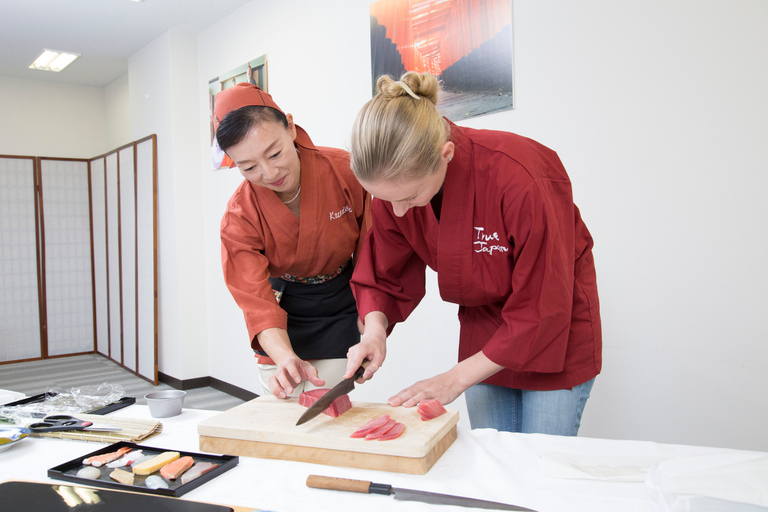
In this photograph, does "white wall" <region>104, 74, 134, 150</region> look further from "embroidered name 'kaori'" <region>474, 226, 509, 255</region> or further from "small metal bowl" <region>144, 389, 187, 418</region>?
"embroidered name 'kaori'" <region>474, 226, 509, 255</region>

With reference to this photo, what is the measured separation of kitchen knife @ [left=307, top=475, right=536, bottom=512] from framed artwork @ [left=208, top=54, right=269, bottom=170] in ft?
10.0

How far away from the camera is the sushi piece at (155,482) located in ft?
3.18

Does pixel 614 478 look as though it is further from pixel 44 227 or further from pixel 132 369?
pixel 44 227

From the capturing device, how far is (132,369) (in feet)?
16.6

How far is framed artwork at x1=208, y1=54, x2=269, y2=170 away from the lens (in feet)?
12.4

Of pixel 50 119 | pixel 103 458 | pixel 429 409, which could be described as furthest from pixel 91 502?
pixel 50 119

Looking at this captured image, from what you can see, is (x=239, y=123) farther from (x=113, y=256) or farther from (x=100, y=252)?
(x=100, y=252)

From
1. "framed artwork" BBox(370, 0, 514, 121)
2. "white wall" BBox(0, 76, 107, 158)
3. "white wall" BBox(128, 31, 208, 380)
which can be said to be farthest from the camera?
"white wall" BBox(0, 76, 107, 158)

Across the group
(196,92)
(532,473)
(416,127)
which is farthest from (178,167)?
(532,473)

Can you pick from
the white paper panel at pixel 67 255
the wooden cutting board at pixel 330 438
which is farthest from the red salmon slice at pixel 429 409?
the white paper panel at pixel 67 255

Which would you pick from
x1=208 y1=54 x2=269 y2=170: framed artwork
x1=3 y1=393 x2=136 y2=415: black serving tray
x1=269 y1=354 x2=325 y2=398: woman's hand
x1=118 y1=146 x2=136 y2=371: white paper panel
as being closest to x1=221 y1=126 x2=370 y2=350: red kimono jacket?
x1=269 y1=354 x2=325 y2=398: woman's hand

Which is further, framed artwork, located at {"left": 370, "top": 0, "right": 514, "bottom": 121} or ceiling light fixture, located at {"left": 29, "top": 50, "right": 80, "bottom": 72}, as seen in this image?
ceiling light fixture, located at {"left": 29, "top": 50, "right": 80, "bottom": 72}

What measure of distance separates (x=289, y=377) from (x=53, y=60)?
514 cm

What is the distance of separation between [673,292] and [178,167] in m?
3.65
